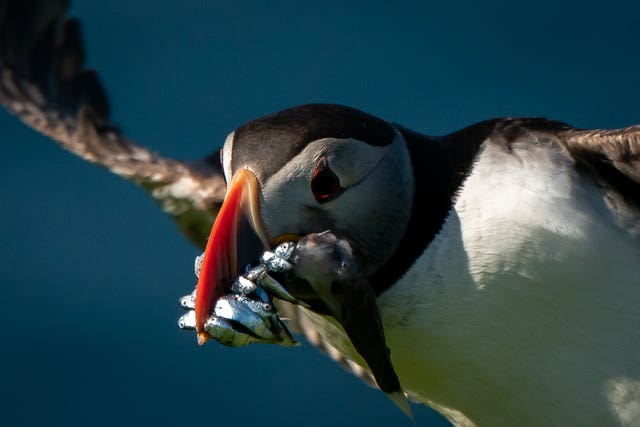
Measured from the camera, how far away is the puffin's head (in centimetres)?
174

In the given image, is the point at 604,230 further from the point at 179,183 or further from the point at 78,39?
the point at 78,39

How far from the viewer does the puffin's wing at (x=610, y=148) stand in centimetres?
201

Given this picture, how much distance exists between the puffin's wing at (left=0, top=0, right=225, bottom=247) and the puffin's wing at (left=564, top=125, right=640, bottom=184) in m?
0.95

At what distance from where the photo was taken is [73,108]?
3.06 metres

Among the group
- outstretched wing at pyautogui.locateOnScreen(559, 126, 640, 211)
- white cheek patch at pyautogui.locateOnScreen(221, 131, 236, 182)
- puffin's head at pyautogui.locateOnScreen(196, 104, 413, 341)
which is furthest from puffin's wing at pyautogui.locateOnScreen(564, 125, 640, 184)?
white cheek patch at pyautogui.locateOnScreen(221, 131, 236, 182)

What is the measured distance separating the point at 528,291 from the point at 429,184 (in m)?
0.29

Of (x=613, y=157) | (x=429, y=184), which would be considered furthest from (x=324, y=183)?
(x=613, y=157)

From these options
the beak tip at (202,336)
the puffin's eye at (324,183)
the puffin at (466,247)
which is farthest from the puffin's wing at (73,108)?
the beak tip at (202,336)

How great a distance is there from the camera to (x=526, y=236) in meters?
2.04

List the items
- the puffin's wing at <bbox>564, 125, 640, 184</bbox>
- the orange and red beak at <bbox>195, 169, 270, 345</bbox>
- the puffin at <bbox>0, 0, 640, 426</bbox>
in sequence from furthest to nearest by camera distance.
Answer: the puffin's wing at <bbox>564, 125, 640, 184</bbox>
the puffin at <bbox>0, 0, 640, 426</bbox>
the orange and red beak at <bbox>195, 169, 270, 345</bbox>

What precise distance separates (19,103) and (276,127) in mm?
1393

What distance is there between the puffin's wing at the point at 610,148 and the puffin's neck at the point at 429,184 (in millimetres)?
179

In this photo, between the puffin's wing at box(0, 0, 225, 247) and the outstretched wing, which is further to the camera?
the puffin's wing at box(0, 0, 225, 247)

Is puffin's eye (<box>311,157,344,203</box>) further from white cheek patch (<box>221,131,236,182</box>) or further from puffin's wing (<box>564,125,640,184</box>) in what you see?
puffin's wing (<box>564,125,640,184</box>)
